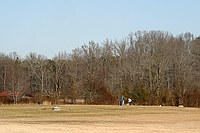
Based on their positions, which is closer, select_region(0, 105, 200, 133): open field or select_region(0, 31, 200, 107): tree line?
select_region(0, 105, 200, 133): open field

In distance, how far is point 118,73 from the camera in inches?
4006

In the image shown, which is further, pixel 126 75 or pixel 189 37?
pixel 189 37

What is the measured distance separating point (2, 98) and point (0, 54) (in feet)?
139

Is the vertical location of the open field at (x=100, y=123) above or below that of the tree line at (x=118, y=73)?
below

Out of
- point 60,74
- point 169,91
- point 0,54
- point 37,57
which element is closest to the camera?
point 169,91

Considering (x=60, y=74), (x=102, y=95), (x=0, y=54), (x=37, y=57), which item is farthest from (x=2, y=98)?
(x=0, y=54)

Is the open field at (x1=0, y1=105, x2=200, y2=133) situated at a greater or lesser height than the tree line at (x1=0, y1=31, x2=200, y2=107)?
lesser

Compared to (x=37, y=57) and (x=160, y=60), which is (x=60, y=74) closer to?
(x=37, y=57)

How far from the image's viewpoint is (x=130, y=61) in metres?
104

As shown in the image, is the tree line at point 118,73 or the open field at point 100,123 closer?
the open field at point 100,123

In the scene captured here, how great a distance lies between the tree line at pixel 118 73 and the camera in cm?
8219

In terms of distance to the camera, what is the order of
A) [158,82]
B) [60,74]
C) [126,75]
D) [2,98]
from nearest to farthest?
[2,98] → [158,82] → [126,75] → [60,74]

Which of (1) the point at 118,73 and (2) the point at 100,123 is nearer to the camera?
(2) the point at 100,123

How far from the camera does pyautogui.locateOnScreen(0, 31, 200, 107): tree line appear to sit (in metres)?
82.2
